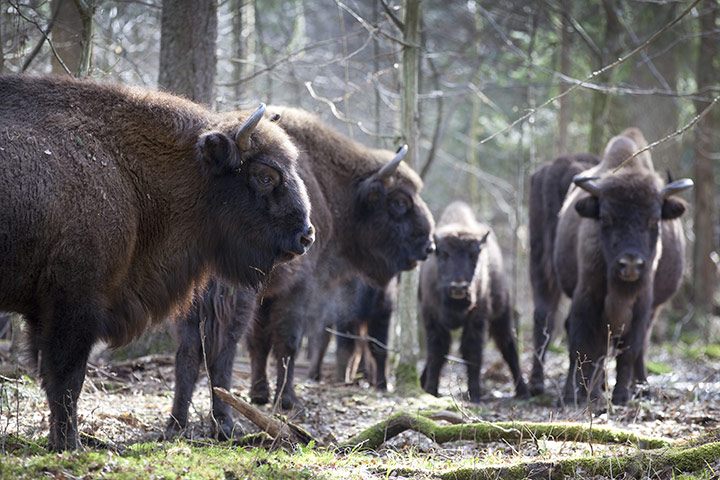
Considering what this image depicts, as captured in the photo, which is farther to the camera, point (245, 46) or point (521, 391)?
point (245, 46)

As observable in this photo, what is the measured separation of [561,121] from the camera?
18.5 m

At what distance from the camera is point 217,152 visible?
5535 millimetres

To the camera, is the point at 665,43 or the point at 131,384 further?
the point at 665,43

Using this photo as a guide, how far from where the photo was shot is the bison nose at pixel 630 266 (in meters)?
8.75

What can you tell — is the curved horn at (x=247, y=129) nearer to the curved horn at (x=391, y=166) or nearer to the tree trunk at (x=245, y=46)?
the curved horn at (x=391, y=166)

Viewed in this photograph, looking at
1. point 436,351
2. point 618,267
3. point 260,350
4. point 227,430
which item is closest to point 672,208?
point 618,267

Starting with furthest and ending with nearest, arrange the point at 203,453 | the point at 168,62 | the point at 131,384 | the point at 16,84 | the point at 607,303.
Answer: the point at 607,303 → the point at 168,62 → the point at 131,384 → the point at 16,84 → the point at 203,453

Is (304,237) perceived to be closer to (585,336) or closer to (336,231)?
(336,231)

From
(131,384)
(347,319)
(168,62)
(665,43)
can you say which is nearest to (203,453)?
(131,384)

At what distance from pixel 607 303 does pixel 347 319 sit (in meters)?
4.53

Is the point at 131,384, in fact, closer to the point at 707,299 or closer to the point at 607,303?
the point at 607,303

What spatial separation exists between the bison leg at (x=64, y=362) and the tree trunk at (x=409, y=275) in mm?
5562

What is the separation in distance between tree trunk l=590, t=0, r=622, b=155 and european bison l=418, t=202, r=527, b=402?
454cm

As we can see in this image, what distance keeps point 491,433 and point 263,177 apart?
2710 mm
